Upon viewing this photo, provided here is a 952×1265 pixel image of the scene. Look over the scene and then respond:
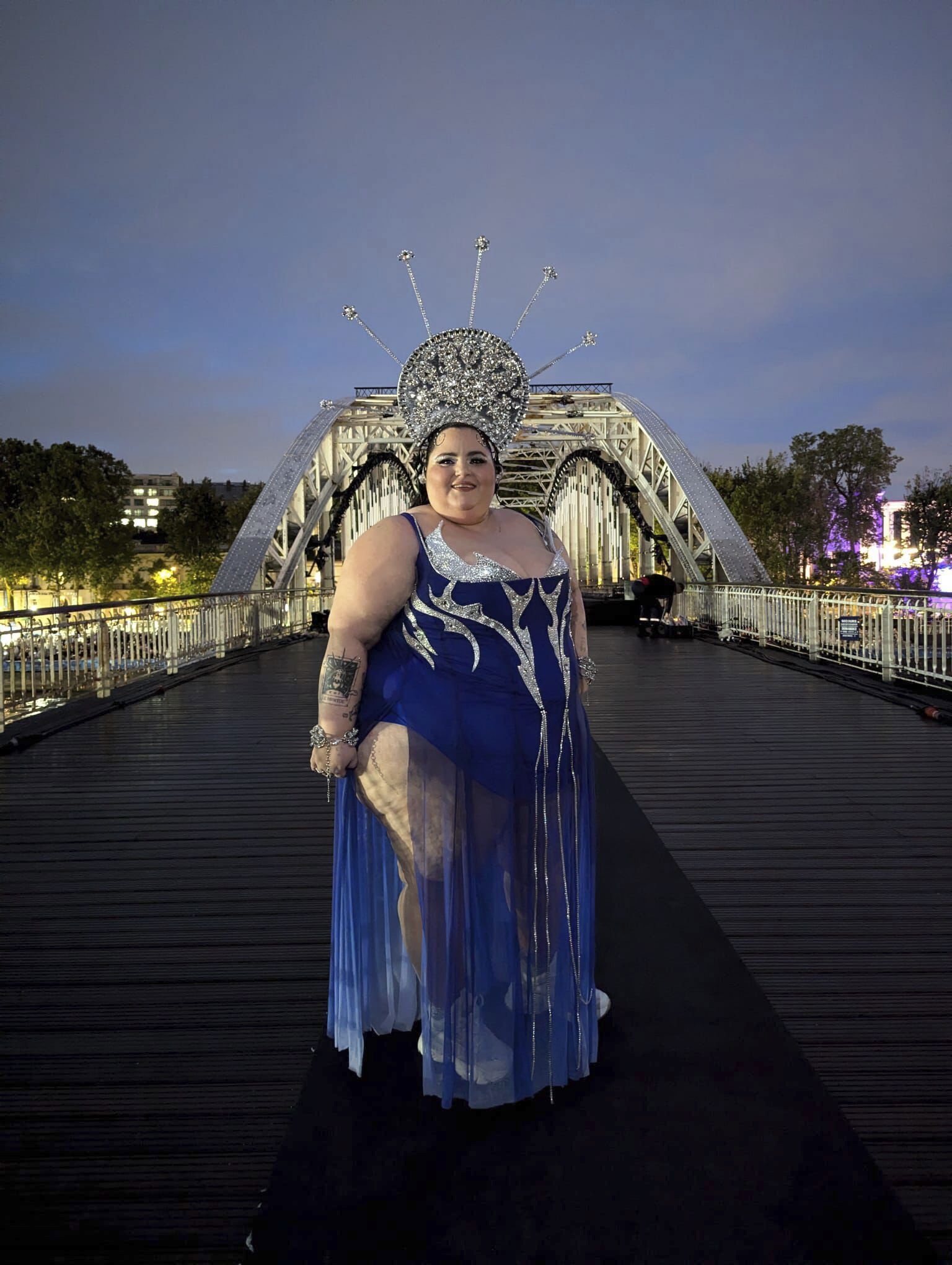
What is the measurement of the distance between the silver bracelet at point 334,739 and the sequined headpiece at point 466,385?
0.70 metres

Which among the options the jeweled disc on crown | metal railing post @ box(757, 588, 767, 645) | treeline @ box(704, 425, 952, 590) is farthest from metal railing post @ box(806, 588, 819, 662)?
treeline @ box(704, 425, 952, 590)

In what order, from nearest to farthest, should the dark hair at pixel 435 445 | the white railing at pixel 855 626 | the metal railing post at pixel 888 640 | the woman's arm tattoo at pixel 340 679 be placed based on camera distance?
the woman's arm tattoo at pixel 340 679 → the dark hair at pixel 435 445 → the white railing at pixel 855 626 → the metal railing post at pixel 888 640

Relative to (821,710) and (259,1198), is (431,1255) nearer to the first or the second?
(259,1198)

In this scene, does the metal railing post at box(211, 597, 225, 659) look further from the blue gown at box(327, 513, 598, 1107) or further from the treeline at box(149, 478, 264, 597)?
the treeline at box(149, 478, 264, 597)

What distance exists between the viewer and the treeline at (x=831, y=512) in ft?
133

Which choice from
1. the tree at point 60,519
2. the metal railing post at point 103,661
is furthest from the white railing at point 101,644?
the tree at point 60,519

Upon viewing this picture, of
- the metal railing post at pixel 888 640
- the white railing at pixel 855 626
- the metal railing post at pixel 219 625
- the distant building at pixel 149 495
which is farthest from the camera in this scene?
the distant building at pixel 149 495

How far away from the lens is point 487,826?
70.9 inches

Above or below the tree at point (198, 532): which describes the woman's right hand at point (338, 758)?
below

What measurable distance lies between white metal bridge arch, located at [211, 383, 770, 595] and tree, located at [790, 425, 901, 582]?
12.6m

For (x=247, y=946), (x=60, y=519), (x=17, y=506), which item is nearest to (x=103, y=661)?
(x=247, y=946)

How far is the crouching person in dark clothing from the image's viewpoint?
16.8 meters

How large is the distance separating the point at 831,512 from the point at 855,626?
34513mm

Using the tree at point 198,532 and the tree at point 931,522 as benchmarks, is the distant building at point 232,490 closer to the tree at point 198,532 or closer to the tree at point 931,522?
the tree at point 198,532
